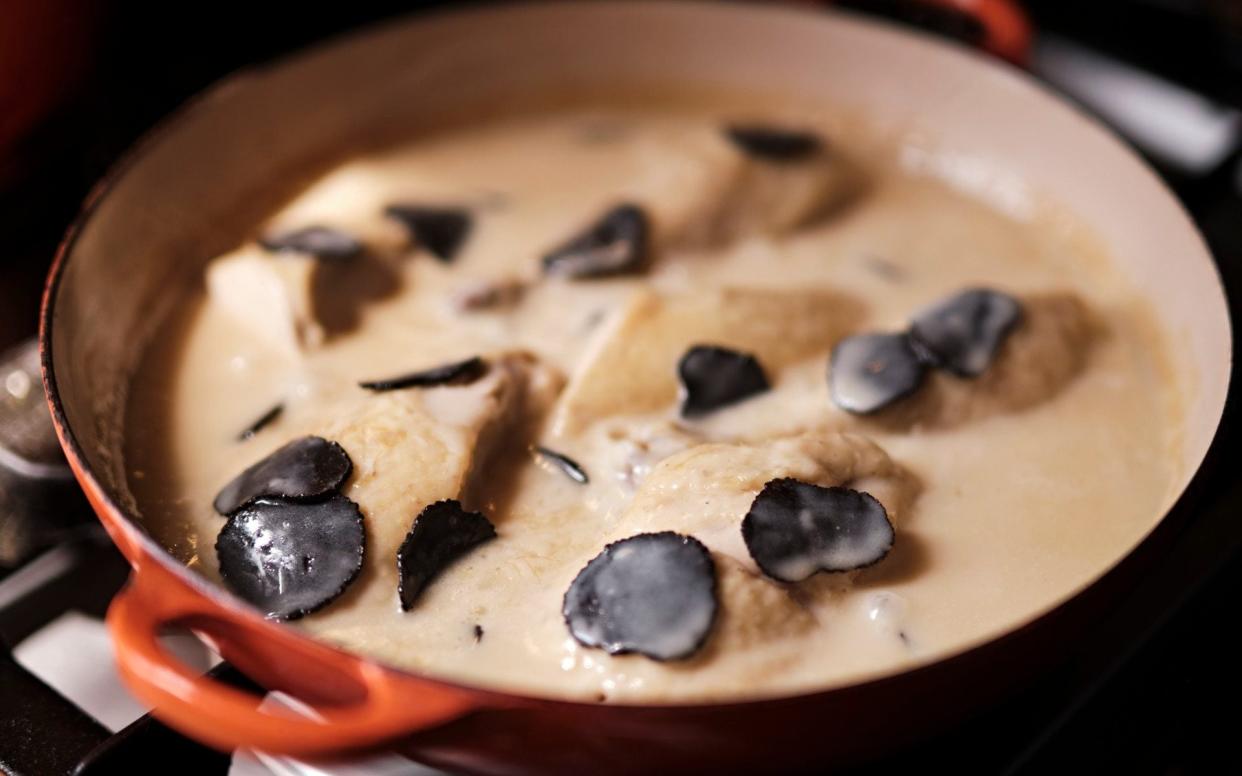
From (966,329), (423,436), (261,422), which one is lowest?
(261,422)

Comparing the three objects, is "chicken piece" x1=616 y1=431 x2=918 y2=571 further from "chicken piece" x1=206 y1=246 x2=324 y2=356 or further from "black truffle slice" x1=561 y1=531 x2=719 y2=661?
"chicken piece" x1=206 y1=246 x2=324 y2=356

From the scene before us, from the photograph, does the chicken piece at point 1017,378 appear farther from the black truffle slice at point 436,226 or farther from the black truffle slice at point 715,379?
the black truffle slice at point 436,226

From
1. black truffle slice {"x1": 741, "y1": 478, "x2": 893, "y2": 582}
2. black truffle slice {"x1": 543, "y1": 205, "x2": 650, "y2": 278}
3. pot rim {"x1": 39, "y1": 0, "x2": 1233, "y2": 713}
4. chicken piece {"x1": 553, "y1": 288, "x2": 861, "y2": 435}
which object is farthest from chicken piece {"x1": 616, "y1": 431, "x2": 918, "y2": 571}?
black truffle slice {"x1": 543, "y1": 205, "x2": 650, "y2": 278}

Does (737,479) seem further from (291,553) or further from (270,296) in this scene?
(270,296)

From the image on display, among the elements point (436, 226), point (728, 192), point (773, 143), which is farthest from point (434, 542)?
point (773, 143)

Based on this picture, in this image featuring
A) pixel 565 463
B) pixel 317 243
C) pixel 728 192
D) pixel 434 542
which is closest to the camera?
pixel 434 542

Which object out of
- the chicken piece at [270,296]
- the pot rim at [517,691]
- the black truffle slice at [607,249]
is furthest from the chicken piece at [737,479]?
the chicken piece at [270,296]

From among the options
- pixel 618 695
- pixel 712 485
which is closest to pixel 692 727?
pixel 618 695
